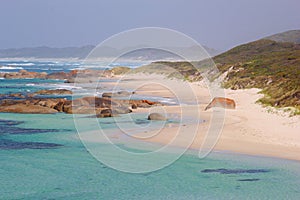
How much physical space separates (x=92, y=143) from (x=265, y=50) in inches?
2642

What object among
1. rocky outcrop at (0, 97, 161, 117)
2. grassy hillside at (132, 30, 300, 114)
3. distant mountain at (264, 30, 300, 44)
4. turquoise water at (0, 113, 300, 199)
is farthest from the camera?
distant mountain at (264, 30, 300, 44)

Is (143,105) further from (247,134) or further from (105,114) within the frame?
(247,134)

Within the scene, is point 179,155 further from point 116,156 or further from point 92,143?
point 92,143

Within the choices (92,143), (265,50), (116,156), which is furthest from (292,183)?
(265,50)

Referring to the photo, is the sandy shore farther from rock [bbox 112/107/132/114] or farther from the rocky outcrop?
the rocky outcrop

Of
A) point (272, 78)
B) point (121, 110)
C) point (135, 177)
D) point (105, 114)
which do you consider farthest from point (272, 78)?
point (135, 177)

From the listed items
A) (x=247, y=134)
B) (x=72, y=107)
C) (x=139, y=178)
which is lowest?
(x=139, y=178)

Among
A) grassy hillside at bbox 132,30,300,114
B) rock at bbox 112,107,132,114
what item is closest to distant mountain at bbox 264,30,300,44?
grassy hillside at bbox 132,30,300,114

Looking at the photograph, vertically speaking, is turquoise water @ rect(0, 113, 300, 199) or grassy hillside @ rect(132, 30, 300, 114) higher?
grassy hillside @ rect(132, 30, 300, 114)

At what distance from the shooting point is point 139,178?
16.8 m

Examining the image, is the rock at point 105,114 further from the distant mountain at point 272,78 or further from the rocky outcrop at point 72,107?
the distant mountain at point 272,78

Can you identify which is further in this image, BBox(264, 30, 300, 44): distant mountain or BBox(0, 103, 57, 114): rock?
BBox(264, 30, 300, 44): distant mountain

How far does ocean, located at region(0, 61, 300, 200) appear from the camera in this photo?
1498 centimetres

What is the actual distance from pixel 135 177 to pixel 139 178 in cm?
20
